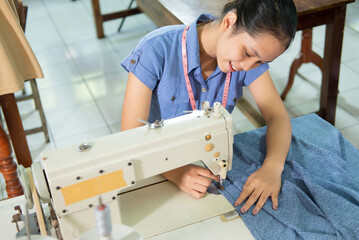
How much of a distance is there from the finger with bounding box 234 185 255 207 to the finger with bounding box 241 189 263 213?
0.01 meters

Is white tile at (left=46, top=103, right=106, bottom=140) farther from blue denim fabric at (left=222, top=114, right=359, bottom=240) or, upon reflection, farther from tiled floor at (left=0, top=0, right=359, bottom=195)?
blue denim fabric at (left=222, top=114, right=359, bottom=240)

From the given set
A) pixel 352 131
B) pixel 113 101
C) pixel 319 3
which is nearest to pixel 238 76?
pixel 319 3

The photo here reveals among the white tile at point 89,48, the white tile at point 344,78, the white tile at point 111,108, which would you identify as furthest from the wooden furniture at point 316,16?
the white tile at point 89,48

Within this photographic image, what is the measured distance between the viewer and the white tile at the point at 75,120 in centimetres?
310

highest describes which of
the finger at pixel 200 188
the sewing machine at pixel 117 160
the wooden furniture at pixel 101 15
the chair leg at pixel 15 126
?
the sewing machine at pixel 117 160

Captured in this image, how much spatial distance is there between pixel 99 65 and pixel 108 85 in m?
0.35

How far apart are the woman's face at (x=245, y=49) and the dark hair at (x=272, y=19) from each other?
17mm

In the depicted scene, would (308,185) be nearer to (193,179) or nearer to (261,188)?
(261,188)

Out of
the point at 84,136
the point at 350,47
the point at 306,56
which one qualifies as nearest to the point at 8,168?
the point at 84,136

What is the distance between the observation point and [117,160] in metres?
1.13

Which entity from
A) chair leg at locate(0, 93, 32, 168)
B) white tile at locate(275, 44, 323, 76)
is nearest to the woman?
chair leg at locate(0, 93, 32, 168)

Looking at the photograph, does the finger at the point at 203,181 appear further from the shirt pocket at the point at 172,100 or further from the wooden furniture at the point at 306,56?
the wooden furniture at the point at 306,56

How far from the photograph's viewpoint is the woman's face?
132cm

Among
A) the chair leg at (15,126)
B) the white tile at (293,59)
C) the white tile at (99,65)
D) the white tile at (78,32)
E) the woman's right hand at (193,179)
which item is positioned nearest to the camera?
the woman's right hand at (193,179)
